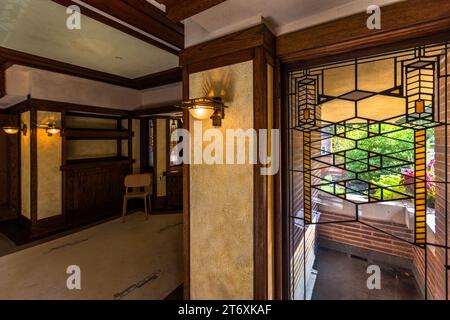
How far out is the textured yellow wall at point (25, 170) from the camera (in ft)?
11.3

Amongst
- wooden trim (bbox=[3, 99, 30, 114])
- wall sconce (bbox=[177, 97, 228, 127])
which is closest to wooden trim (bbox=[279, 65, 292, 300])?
wall sconce (bbox=[177, 97, 228, 127])

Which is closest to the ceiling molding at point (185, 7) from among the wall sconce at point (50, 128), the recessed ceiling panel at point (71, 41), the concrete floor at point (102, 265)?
the recessed ceiling panel at point (71, 41)

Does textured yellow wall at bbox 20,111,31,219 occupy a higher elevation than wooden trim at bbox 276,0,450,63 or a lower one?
lower

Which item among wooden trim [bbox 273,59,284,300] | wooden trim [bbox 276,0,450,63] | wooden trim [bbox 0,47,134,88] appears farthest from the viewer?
wooden trim [bbox 0,47,134,88]

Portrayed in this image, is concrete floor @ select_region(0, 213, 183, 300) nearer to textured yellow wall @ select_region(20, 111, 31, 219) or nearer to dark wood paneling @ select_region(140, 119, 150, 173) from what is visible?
textured yellow wall @ select_region(20, 111, 31, 219)

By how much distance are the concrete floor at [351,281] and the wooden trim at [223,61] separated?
5.14 ft

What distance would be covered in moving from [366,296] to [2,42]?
455cm

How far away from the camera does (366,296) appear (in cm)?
142

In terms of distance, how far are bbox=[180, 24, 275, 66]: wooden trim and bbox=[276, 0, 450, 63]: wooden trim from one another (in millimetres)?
175

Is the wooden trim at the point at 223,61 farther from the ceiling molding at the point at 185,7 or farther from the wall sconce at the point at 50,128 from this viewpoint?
the wall sconce at the point at 50,128

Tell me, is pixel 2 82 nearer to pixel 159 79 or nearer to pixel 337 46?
pixel 159 79

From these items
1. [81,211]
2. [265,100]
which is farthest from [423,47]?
[81,211]

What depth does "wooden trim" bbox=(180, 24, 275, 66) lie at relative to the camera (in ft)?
4.56
